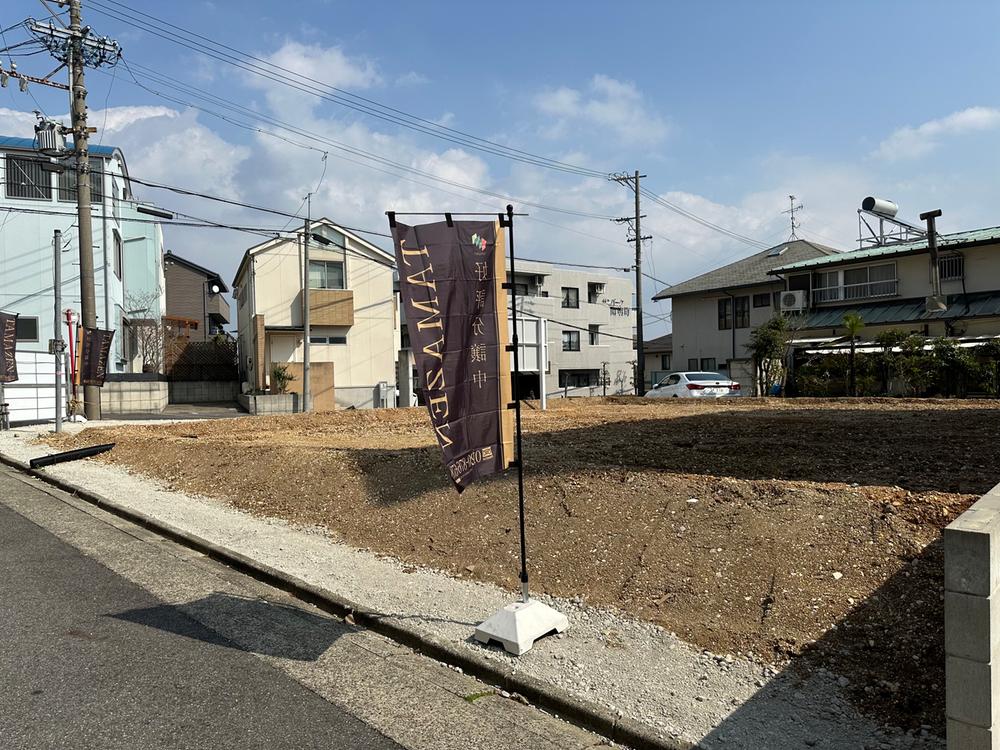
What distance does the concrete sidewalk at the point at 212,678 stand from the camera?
3.50 metres

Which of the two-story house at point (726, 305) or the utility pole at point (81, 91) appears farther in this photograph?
the two-story house at point (726, 305)

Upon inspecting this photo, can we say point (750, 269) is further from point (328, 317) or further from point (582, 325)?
point (328, 317)

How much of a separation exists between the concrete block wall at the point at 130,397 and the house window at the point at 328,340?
6.56 meters

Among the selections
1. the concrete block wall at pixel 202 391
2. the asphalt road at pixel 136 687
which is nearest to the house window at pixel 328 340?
the concrete block wall at pixel 202 391

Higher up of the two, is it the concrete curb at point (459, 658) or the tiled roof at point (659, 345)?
the tiled roof at point (659, 345)

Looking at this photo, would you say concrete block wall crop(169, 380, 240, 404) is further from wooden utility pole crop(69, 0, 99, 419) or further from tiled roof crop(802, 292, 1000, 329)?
tiled roof crop(802, 292, 1000, 329)

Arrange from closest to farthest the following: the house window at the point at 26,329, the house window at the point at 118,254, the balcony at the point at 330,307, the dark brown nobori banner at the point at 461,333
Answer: the dark brown nobori banner at the point at 461,333 < the house window at the point at 26,329 < the balcony at the point at 330,307 < the house window at the point at 118,254

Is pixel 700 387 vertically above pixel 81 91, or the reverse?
pixel 81 91

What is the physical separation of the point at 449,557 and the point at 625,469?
202 centimetres

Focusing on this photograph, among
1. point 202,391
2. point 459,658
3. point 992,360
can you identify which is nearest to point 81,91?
point 202,391

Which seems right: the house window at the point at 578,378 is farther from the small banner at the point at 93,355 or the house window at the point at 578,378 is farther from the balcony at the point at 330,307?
the small banner at the point at 93,355

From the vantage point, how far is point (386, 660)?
450cm

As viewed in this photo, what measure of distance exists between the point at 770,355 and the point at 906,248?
25.7 ft

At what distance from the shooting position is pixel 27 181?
27.2 m
